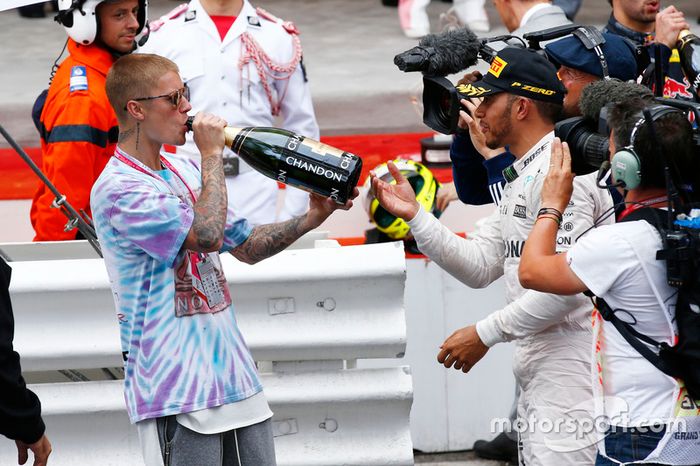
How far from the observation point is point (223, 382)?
3693mm

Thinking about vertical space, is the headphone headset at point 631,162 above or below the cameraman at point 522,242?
above

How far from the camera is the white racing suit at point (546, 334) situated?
402cm

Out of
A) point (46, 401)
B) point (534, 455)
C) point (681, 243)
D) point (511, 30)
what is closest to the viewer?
point (681, 243)

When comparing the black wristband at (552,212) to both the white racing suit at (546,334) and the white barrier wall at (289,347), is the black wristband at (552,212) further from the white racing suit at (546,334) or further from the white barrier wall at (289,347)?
the white barrier wall at (289,347)

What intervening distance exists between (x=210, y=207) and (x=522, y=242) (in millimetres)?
1132

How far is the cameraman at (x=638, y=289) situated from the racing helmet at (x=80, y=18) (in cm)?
251

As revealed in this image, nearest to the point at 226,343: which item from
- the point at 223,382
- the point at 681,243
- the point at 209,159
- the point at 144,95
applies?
the point at 223,382

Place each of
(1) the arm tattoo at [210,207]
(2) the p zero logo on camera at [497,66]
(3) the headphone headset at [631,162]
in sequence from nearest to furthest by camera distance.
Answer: (3) the headphone headset at [631,162] < (1) the arm tattoo at [210,207] < (2) the p zero logo on camera at [497,66]

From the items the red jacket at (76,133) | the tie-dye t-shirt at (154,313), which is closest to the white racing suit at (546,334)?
the tie-dye t-shirt at (154,313)

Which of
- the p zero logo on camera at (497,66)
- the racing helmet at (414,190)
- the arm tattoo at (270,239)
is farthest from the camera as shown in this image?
the racing helmet at (414,190)

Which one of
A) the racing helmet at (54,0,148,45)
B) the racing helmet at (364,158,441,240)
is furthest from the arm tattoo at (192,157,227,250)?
the racing helmet at (364,158,441,240)

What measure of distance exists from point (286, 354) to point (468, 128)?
3.67ft

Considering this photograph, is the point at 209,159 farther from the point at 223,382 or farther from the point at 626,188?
the point at 626,188

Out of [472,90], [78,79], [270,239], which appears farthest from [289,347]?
[78,79]
